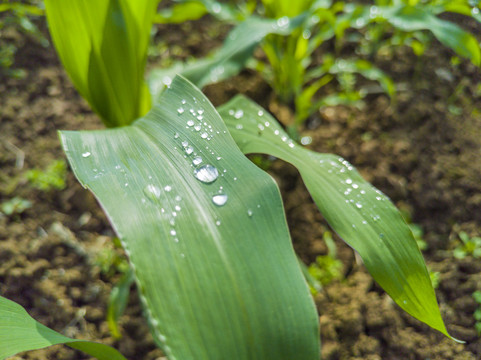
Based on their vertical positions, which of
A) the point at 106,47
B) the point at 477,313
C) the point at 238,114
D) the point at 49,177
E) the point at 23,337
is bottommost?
the point at 49,177

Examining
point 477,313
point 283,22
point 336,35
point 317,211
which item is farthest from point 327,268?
point 336,35

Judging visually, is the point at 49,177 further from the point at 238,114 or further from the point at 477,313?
the point at 477,313

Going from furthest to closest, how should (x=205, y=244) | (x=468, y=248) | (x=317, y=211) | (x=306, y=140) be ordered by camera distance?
(x=306, y=140) → (x=317, y=211) → (x=468, y=248) → (x=205, y=244)

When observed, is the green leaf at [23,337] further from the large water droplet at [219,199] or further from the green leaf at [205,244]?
the large water droplet at [219,199]

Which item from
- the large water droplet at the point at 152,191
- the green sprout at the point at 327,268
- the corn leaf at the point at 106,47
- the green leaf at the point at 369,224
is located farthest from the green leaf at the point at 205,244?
the green sprout at the point at 327,268

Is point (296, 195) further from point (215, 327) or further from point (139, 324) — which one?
point (215, 327)

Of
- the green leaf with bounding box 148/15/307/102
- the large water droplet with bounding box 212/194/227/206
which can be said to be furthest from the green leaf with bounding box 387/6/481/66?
the large water droplet with bounding box 212/194/227/206

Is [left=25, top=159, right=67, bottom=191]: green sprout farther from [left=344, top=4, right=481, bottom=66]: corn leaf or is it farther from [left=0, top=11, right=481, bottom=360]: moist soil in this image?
[left=344, top=4, right=481, bottom=66]: corn leaf
